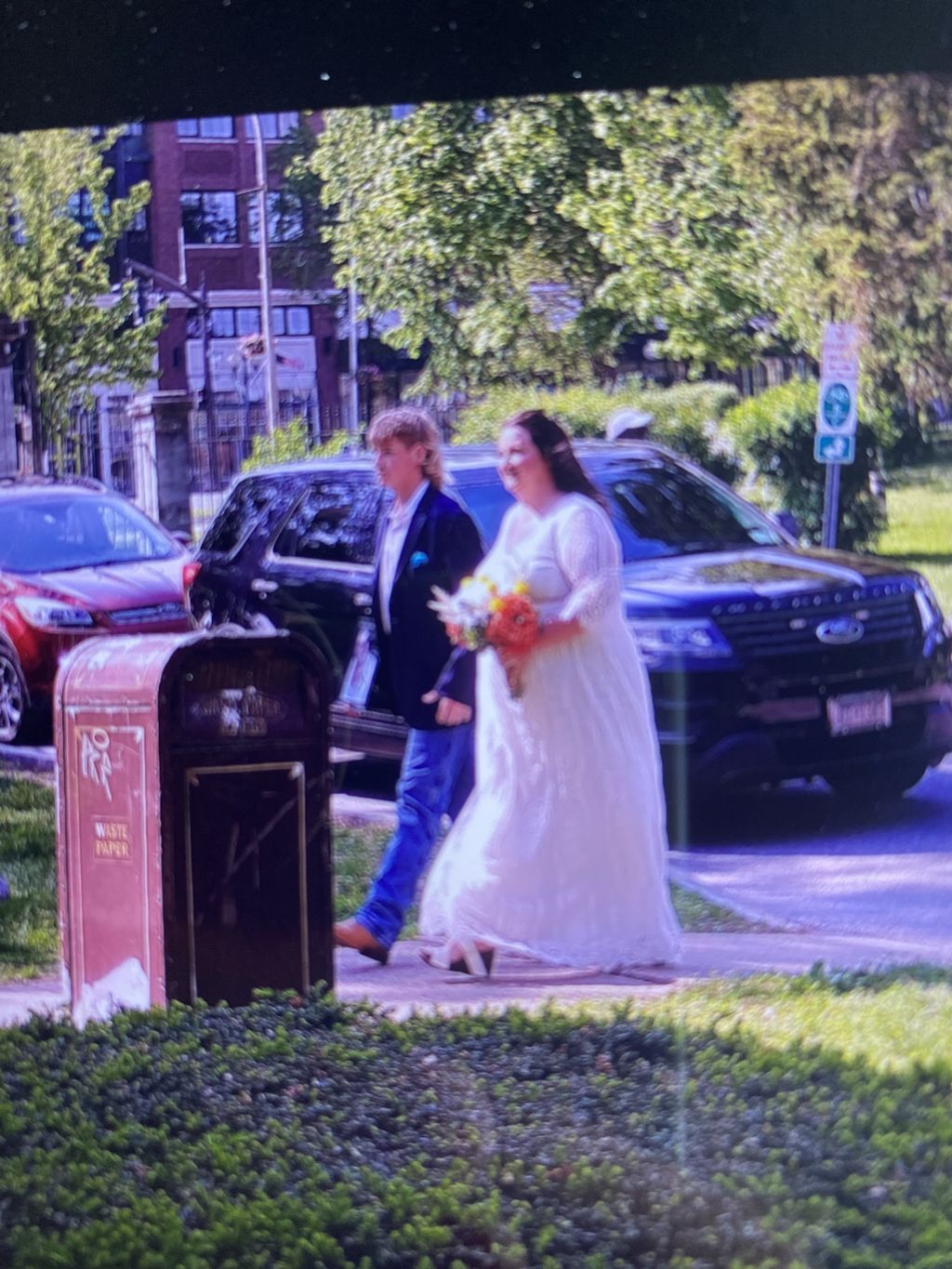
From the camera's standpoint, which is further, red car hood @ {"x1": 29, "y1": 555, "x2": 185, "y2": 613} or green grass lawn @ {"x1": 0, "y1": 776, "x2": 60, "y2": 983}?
green grass lawn @ {"x1": 0, "y1": 776, "x2": 60, "y2": 983}

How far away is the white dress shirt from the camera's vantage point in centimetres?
415

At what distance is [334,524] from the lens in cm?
422

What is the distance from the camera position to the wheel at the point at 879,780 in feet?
13.3

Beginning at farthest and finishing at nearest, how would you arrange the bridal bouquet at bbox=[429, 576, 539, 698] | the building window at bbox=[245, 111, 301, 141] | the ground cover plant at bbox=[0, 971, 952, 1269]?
1. the building window at bbox=[245, 111, 301, 141]
2. the bridal bouquet at bbox=[429, 576, 539, 698]
3. the ground cover plant at bbox=[0, 971, 952, 1269]

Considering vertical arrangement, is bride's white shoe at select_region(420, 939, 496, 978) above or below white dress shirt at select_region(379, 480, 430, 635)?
below

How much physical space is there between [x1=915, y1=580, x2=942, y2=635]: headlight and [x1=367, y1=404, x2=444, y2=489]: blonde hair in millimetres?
1148

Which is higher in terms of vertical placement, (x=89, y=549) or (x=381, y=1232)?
(x=89, y=549)

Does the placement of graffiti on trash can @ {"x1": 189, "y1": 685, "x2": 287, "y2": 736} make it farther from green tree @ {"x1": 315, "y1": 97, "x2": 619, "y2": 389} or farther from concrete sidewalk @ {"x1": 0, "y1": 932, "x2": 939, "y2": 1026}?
green tree @ {"x1": 315, "y1": 97, "x2": 619, "y2": 389}

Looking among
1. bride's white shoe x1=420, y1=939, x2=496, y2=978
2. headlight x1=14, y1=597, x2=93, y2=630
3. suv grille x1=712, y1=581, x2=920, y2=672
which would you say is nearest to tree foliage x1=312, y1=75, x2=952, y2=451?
suv grille x1=712, y1=581, x2=920, y2=672

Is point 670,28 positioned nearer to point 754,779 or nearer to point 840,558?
point 840,558

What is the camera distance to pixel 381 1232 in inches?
153

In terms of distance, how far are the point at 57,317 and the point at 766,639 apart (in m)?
1.95

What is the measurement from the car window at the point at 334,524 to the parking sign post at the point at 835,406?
3.48 ft

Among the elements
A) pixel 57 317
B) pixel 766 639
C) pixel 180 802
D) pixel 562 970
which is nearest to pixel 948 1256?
pixel 562 970
